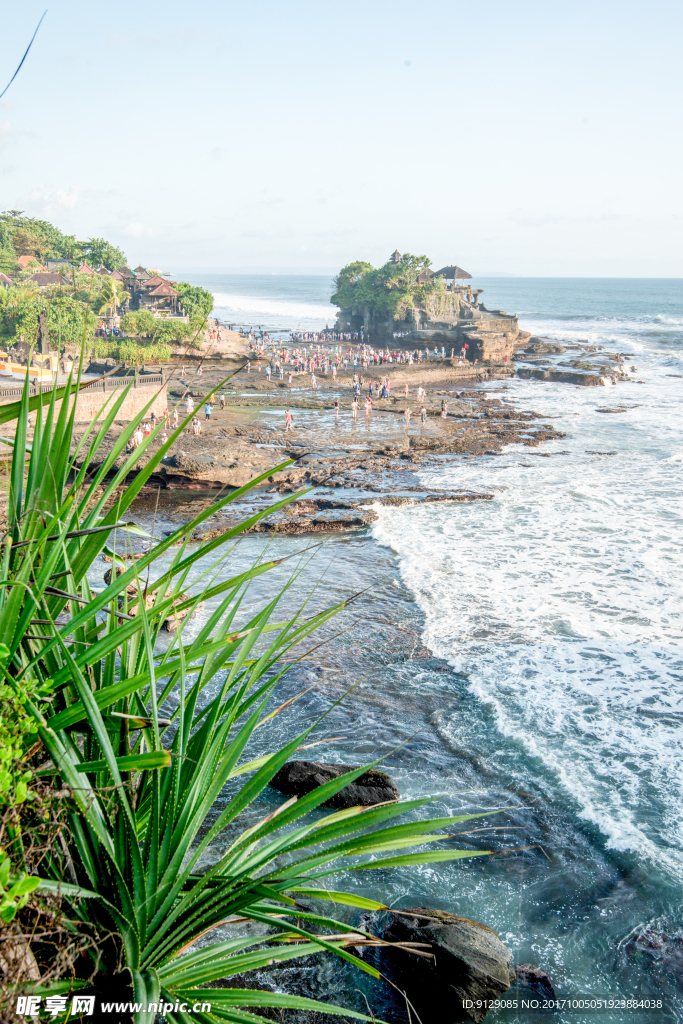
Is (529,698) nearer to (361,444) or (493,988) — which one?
(493,988)

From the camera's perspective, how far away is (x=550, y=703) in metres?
9.92

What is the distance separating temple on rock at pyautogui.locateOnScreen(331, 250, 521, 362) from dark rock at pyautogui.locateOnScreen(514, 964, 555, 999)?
153 ft

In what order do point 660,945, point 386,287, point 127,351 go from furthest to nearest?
1. point 386,287
2. point 127,351
3. point 660,945

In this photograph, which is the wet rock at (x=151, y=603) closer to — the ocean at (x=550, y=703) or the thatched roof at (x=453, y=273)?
the ocean at (x=550, y=703)

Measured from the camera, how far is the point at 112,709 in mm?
2562

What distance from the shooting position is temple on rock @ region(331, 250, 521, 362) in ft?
170

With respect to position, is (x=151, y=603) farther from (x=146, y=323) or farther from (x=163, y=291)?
(x=163, y=291)

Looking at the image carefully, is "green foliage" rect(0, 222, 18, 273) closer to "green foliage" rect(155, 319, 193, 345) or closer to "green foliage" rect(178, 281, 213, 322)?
"green foliage" rect(178, 281, 213, 322)

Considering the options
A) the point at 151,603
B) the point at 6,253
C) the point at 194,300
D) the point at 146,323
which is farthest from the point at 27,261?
the point at 151,603

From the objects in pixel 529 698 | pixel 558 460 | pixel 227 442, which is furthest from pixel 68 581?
pixel 558 460

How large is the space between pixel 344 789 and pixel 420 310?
53.3 meters

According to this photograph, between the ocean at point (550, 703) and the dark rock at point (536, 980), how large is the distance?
16 centimetres

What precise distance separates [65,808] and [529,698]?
8756 mm

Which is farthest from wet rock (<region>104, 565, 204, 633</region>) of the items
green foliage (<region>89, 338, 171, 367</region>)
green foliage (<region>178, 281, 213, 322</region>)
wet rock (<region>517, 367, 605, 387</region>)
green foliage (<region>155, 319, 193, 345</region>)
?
green foliage (<region>178, 281, 213, 322</region>)
